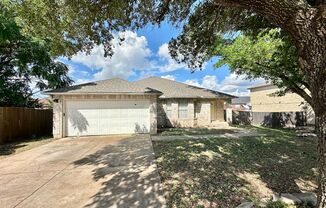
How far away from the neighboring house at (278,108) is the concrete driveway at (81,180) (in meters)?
15.5

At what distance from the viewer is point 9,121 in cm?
1162

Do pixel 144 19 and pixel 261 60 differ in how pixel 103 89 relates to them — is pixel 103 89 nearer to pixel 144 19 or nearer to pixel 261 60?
pixel 144 19

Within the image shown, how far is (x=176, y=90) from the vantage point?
19.5m

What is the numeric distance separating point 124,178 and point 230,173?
110 inches

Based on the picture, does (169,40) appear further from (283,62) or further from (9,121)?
(9,121)

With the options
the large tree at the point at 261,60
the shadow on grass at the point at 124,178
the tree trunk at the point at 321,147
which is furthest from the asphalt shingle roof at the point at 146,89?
the tree trunk at the point at 321,147

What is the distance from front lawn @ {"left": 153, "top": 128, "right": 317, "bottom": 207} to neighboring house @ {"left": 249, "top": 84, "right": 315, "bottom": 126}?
11973 millimetres

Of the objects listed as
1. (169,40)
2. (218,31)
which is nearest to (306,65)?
(218,31)

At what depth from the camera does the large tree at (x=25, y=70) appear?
1403 cm

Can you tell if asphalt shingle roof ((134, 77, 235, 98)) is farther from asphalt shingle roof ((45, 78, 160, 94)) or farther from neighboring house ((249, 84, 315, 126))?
neighboring house ((249, 84, 315, 126))

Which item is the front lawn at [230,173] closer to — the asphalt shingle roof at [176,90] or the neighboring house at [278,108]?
the asphalt shingle roof at [176,90]

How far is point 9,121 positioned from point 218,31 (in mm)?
11615

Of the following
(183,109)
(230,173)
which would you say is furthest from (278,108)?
(230,173)

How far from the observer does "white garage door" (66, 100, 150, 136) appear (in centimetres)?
1330
